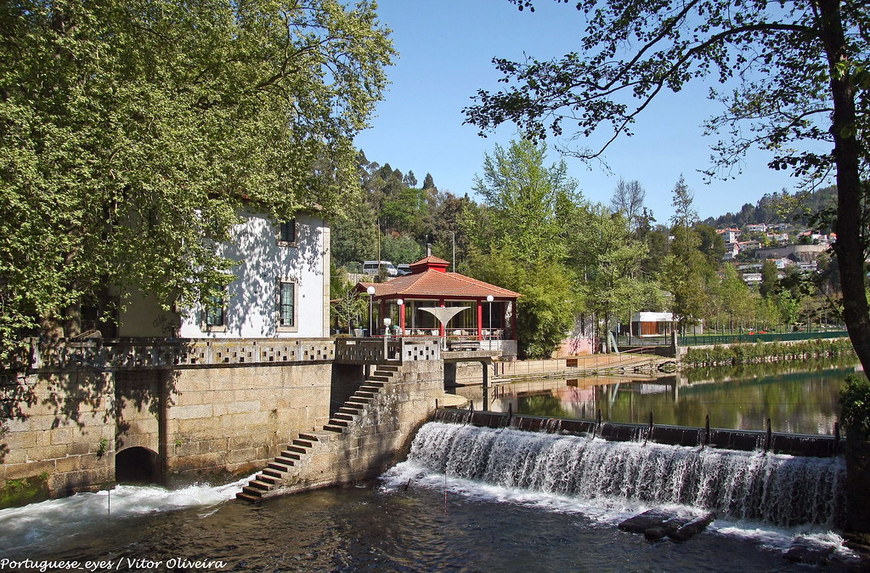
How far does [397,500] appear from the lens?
59.0 feet

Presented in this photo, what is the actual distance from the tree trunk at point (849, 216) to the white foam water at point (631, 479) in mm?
6043

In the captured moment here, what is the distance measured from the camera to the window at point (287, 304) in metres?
24.9

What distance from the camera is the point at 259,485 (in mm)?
18406

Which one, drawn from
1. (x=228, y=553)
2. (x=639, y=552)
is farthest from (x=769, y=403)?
(x=228, y=553)

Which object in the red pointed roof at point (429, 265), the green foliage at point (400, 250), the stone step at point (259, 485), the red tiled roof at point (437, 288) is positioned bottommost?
the stone step at point (259, 485)

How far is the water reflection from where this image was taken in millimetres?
27719

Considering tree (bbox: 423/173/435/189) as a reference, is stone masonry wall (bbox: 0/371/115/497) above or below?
below

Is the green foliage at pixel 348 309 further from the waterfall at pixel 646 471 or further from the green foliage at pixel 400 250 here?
the green foliage at pixel 400 250

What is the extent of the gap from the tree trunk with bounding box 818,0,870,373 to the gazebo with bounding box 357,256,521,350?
3205 cm

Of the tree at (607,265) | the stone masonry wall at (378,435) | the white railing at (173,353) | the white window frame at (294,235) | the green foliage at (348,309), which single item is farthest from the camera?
the tree at (607,265)

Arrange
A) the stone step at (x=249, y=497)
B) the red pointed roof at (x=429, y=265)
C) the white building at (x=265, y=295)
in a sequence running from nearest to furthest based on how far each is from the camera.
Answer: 1. the stone step at (x=249, y=497)
2. the white building at (x=265, y=295)
3. the red pointed roof at (x=429, y=265)

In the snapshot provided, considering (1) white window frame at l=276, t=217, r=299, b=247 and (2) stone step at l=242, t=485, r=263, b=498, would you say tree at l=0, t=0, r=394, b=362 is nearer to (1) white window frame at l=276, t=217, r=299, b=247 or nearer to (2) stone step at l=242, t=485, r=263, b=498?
(1) white window frame at l=276, t=217, r=299, b=247

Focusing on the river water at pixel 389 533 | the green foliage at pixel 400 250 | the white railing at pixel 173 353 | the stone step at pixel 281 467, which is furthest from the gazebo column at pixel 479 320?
the green foliage at pixel 400 250

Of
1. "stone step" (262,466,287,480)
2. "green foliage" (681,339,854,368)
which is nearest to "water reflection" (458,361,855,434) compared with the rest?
"green foliage" (681,339,854,368)
